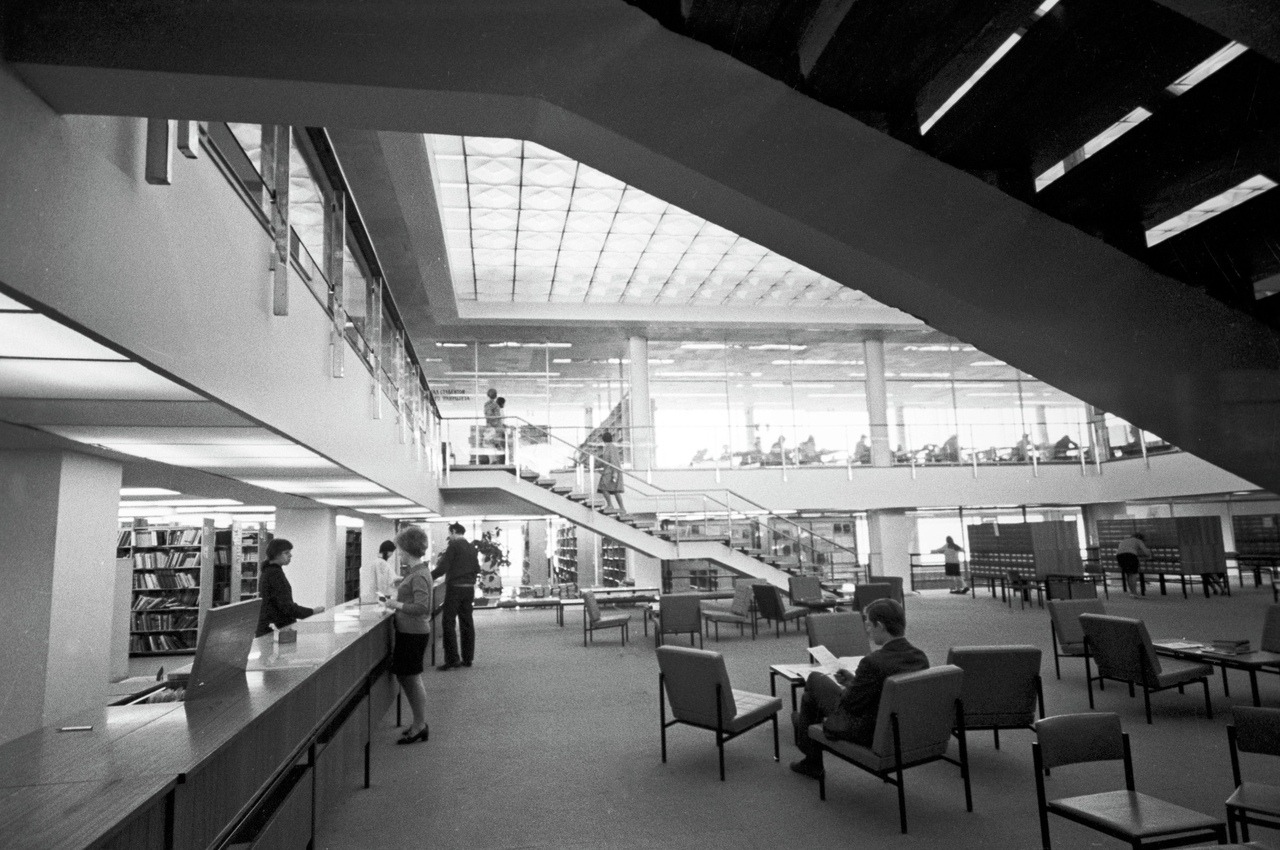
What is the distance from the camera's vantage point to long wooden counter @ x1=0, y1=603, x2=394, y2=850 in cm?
204

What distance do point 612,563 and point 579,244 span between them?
368 inches

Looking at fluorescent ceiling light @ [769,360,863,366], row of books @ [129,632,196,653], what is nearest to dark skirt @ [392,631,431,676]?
row of books @ [129,632,196,653]

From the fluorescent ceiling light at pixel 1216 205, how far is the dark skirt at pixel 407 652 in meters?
4.93

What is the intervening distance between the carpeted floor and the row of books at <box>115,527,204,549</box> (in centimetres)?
585

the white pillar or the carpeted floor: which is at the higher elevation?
the white pillar

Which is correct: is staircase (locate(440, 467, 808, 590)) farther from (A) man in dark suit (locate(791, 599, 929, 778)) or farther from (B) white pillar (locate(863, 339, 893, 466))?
(A) man in dark suit (locate(791, 599, 929, 778))

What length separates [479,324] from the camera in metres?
17.4

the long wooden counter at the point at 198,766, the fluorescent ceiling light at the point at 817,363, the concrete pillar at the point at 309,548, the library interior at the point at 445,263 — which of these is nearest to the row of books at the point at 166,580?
the library interior at the point at 445,263

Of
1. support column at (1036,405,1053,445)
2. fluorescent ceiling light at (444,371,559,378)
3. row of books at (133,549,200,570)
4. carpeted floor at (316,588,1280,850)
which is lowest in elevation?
carpeted floor at (316,588,1280,850)

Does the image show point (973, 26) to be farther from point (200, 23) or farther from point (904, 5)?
point (200, 23)

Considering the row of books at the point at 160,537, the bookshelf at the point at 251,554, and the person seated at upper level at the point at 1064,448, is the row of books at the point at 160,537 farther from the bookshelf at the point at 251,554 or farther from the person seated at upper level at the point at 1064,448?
the person seated at upper level at the point at 1064,448

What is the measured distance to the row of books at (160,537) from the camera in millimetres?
11312

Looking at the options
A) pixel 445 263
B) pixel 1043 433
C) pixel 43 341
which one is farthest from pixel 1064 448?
pixel 43 341

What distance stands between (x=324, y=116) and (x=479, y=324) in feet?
50.2
